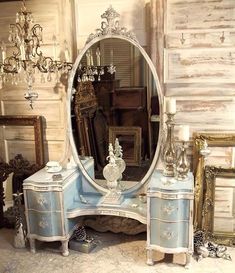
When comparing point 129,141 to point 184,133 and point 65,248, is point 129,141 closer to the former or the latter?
point 184,133

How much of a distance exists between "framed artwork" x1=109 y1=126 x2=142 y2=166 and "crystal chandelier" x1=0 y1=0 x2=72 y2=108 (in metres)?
0.72

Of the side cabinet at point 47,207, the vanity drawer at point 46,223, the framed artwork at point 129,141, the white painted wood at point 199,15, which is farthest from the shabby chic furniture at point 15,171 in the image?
the white painted wood at point 199,15

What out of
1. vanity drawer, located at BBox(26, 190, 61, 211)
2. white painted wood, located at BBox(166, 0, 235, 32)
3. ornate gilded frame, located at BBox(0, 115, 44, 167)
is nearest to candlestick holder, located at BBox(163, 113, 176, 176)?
white painted wood, located at BBox(166, 0, 235, 32)

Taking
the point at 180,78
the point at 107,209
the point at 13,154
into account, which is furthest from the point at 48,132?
the point at 180,78

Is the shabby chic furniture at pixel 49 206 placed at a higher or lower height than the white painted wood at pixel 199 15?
lower

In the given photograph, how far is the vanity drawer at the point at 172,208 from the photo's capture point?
2.64 m

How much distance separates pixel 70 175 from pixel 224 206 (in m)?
1.34

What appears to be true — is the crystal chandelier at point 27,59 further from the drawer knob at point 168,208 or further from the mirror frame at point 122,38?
the drawer knob at point 168,208

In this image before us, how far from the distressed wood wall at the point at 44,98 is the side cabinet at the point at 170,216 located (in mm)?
1128

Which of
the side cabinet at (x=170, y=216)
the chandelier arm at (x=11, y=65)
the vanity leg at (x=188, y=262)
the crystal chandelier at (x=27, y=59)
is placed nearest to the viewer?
the crystal chandelier at (x=27, y=59)

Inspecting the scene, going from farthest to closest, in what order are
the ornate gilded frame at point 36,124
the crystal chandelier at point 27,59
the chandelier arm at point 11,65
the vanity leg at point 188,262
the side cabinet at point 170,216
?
1. the ornate gilded frame at point 36,124
2. the vanity leg at point 188,262
3. the side cabinet at point 170,216
4. the chandelier arm at point 11,65
5. the crystal chandelier at point 27,59

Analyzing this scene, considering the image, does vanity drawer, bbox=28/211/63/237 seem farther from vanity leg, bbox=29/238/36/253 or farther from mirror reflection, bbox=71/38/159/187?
mirror reflection, bbox=71/38/159/187

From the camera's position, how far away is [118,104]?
117 inches

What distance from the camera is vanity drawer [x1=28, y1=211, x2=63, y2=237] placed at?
2921 mm
